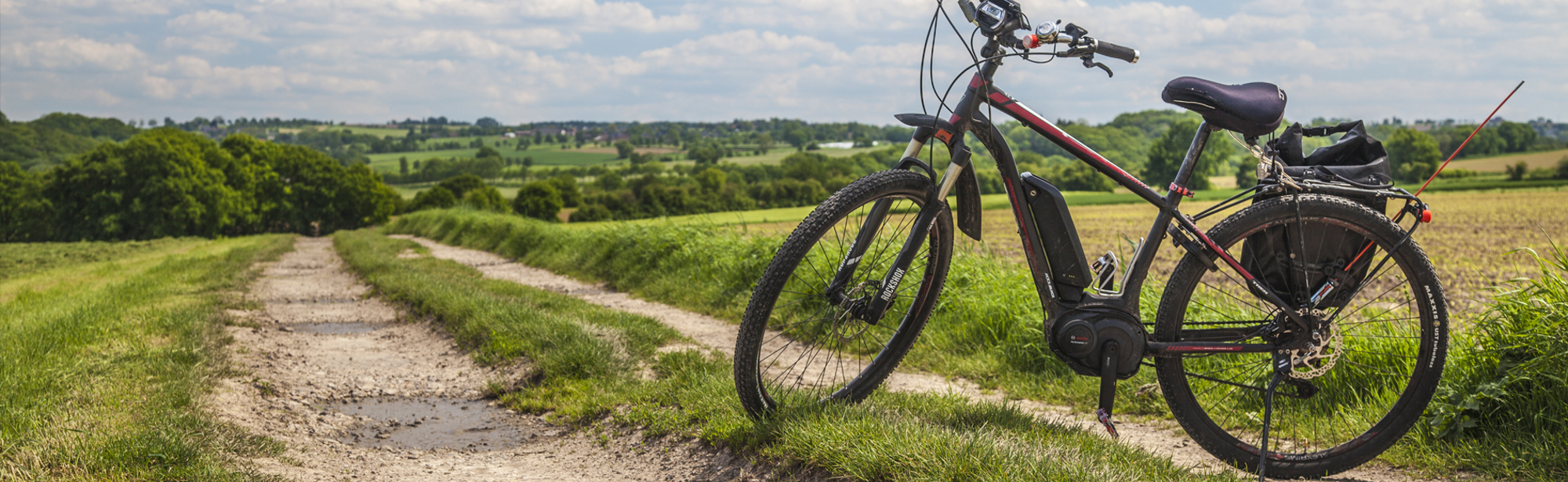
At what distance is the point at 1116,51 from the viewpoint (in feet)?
9.95

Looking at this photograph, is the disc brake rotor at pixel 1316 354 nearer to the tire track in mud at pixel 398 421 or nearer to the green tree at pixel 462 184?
the tire track in mud at pixel 398 421

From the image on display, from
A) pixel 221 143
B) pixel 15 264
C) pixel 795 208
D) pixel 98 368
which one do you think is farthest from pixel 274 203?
pixel 98 368

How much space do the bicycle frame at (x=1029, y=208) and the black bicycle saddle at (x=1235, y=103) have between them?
3.0 inches

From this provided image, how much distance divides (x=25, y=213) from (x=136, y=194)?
7.08 metres

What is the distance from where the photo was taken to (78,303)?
759 cm

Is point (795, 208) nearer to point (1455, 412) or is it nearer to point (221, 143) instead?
point (1455, 412)

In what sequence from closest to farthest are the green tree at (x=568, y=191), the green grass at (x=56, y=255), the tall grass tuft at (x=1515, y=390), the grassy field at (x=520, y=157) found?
the tall grass tuft at (x=1515, y=390) < the green grass at (x=56, y=255) < the green tree at (x=568, y=191) < the grassy field at (x=520, y=157)

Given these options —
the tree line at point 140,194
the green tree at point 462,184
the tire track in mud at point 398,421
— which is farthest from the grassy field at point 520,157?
the tire track in mud at point 398,421

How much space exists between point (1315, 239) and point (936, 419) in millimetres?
1644

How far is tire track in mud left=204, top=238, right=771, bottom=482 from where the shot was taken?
3326 millimetres

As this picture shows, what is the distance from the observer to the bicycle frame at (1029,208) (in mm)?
3098

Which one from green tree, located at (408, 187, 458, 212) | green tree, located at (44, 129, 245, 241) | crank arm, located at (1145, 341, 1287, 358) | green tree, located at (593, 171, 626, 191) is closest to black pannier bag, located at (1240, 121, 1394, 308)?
crank arm, located at (1145, 341, 1287, 358)

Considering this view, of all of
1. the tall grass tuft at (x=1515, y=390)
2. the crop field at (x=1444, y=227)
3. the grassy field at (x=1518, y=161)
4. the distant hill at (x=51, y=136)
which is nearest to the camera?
the tall grass tuft at (x=1515, y=390)

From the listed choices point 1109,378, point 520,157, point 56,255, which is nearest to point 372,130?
point 520,157
